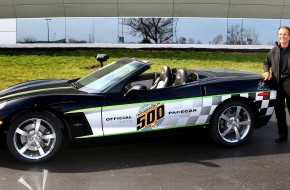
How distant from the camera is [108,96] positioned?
498 cm

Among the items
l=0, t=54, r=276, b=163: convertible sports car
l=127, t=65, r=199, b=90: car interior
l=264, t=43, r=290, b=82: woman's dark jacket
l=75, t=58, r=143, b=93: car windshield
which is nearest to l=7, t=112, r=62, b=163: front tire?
l=0, t=54, r=276, b=163: convertible sports car

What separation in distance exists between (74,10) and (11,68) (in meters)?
5.65

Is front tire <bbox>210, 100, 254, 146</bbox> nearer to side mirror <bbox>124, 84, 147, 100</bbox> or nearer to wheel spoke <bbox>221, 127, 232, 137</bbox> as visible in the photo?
wheel spoke <bbox>221, 127, 232, 137</bbox>

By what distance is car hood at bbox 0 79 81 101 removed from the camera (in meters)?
5.07

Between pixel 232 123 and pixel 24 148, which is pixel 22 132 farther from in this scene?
pixel 232 123

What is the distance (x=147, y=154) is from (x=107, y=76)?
1138 mm

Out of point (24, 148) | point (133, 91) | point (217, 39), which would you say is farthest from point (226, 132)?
point (217, 39)

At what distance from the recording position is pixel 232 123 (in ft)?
18.5

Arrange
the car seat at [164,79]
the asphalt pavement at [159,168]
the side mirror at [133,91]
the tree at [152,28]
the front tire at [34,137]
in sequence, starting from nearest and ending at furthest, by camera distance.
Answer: the asphalt pavement at [159,168]
the front tire at [34,137]
the side mirror at [133,91]
the car seat at [164,79]
the tree at [152,28]

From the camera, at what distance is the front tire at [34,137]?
468cm

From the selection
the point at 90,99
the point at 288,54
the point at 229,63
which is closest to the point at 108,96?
the point at 90,99

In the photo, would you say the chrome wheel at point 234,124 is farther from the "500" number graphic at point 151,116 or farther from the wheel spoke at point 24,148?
the wheel spoke at point 24,148

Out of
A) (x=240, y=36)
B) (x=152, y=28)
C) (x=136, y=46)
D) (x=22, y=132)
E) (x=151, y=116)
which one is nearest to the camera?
(x=22, y=132)

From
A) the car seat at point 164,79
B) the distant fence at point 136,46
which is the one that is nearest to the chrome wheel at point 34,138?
the car seat at point 164,79
